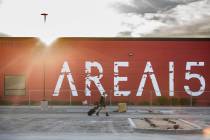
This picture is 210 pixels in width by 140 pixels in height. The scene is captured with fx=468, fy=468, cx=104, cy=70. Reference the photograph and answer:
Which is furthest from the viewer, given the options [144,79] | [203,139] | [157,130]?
[144,79]

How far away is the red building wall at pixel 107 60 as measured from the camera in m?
43.9

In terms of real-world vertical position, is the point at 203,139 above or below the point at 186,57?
below

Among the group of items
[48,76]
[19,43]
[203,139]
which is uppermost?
[19,43]

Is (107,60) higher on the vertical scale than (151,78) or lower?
higher

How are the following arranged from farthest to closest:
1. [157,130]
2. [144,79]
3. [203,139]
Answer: [144,79]
[157,130]
[203,139]

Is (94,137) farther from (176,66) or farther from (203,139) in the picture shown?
(176,66)

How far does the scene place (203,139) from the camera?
18297mm

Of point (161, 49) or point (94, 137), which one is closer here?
point (94, 137)

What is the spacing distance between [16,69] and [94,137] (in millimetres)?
27181

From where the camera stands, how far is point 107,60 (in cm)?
4419

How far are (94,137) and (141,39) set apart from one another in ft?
87.4

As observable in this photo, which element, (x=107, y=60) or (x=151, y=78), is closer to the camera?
(x=151, y=78)

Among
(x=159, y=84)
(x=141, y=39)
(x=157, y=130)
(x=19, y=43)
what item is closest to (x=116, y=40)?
(x=141, y=39)

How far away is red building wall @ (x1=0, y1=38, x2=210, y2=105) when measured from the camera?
144ft
